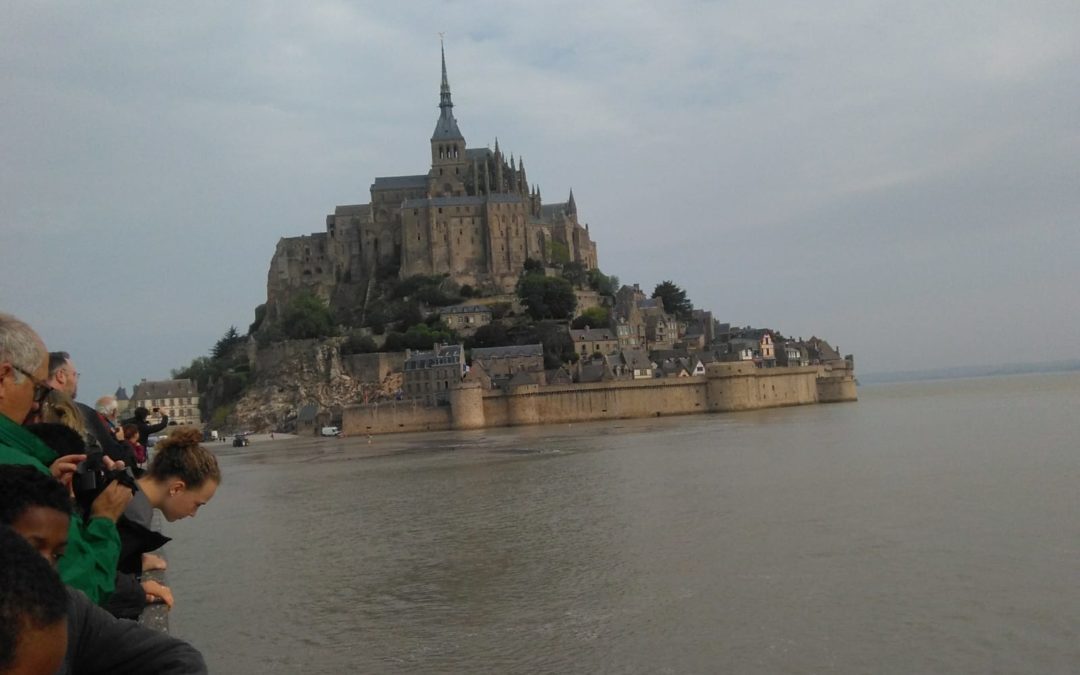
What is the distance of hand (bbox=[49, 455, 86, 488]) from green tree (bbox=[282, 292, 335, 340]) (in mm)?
63490

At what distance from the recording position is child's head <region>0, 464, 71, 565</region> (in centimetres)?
235

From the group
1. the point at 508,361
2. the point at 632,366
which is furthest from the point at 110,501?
the point at 508,361

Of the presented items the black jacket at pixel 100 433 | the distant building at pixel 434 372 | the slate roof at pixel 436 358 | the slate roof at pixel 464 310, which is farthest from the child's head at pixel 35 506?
the slate roof at pixel 464 310

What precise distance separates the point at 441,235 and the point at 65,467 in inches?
2689

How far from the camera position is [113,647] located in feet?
7.74

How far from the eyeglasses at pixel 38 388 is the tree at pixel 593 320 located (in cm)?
6248

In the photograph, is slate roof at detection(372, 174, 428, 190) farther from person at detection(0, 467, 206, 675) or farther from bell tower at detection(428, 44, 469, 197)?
person at detection(0, 467, 206, 675)

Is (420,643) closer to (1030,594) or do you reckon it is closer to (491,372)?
(1030,594)

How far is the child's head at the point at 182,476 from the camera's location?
4158mm

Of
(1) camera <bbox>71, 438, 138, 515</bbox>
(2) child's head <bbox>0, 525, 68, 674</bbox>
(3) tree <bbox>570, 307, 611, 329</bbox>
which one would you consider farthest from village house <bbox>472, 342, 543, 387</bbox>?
(2) child's head <bbox>0, 525, 68, 674</bbox>

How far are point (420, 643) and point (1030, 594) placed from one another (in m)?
7.00

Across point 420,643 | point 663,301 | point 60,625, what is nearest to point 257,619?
point 420,643

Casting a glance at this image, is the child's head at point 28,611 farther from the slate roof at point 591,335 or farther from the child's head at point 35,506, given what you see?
the slate roof at point 591,335

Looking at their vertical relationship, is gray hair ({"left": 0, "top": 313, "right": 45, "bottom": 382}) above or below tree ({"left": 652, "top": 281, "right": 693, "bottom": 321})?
below
